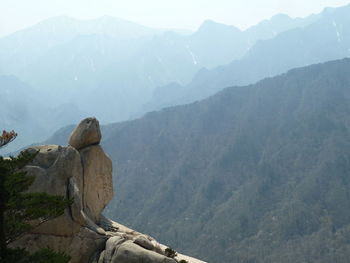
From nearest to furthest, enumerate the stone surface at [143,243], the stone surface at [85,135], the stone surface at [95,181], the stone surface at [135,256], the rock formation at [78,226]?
1. the stone surface at [135,256]
2. the rock formation at [78,226]
3. the stone surface at [143,243]
4. the stone surface at [95,181]
5. the stone surface at [85,135]

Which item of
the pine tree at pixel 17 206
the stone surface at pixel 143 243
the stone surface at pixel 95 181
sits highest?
the pine tree at pixel 17 206

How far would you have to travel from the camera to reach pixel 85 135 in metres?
38.1

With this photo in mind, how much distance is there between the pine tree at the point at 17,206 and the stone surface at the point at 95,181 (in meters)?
15.2

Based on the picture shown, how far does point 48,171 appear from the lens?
33.2 metres

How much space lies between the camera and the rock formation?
31297mm

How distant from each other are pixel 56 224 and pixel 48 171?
12.8 ft

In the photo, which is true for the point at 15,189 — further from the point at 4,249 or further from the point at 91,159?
the point at 91,159

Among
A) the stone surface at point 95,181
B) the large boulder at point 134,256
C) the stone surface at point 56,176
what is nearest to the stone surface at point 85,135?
the stone surface at point 95,181

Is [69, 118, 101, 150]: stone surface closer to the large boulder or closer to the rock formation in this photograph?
the rock formation

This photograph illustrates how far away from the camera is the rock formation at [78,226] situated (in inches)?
1232

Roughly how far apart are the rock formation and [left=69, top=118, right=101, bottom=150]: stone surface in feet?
3.24

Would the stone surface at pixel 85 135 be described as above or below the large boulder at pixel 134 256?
above

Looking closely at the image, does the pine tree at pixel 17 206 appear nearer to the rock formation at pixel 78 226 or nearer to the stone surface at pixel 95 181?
the rock formation at pixel 78 226

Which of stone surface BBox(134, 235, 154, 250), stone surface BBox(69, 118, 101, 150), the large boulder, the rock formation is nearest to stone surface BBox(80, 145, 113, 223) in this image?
the rock formation
